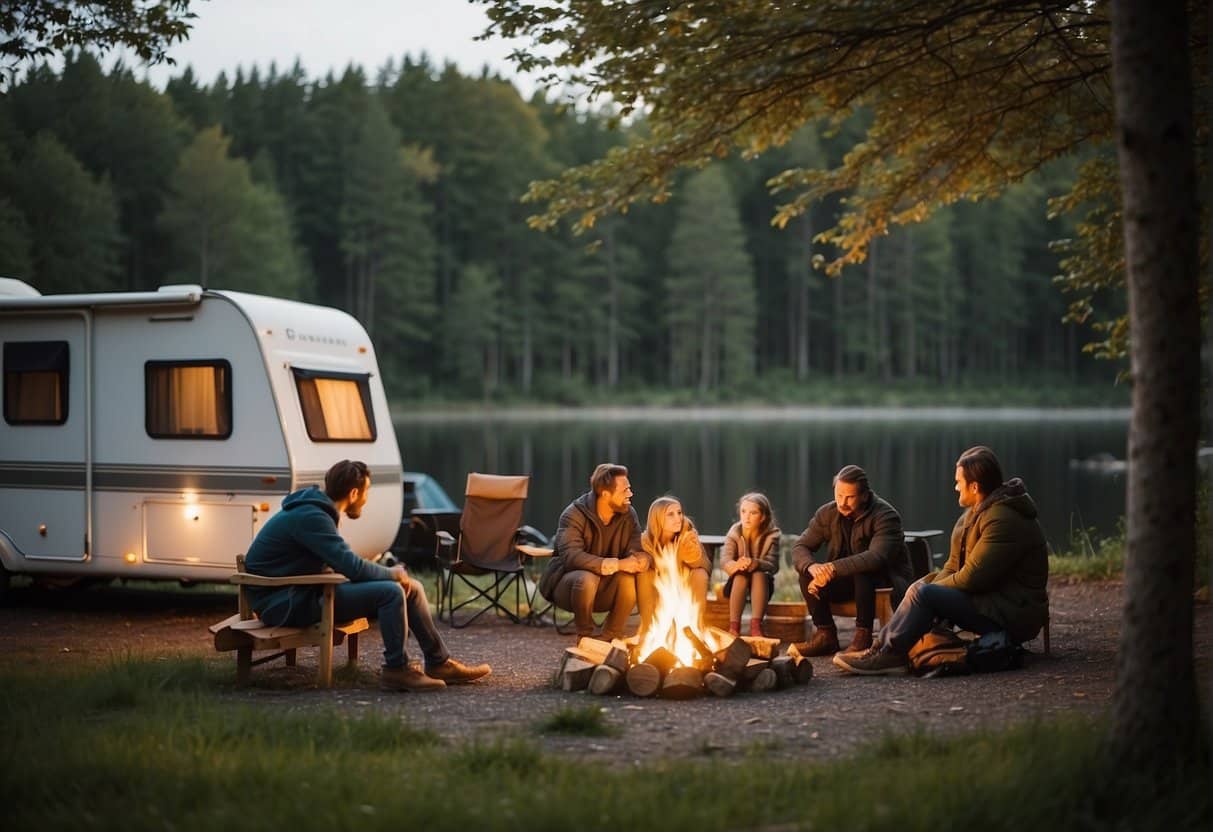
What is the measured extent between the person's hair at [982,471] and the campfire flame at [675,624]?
1.61m

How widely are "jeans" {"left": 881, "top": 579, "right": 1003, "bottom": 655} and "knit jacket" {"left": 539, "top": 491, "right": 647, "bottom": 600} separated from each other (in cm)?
183

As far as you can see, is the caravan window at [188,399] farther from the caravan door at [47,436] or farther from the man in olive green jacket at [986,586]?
the man in olive green jacket at [986,586]

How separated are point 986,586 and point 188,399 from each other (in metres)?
5.67

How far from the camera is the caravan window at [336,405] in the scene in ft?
29.6

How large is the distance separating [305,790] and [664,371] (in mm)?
57700

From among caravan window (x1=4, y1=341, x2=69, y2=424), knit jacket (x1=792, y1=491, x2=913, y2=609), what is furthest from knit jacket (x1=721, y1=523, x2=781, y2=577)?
caravan window (x1=4, y1=341, x2=69, y2=424)

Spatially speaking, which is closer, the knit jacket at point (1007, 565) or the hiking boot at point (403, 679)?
the hiking boot at point (403, 679)

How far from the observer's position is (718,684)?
237 inches

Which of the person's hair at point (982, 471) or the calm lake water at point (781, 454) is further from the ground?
the person's hair at point (982, 471)

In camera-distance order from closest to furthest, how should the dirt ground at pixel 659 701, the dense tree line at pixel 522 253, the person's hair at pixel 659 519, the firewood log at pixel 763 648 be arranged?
1. the dirt ground at pixel 659 701
2. the firewood log at pixel 763 648
3. the person's hair at pixel 659 519
4. the dense tree line at pixel 522 253

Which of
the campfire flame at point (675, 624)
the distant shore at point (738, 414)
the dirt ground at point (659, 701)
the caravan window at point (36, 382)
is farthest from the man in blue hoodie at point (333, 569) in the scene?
the distant shore at point (738, 414)

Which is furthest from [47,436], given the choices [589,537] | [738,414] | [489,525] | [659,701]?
[738,414]

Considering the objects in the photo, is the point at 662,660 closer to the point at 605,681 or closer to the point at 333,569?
the point at 605,681

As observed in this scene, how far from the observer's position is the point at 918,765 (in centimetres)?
422
